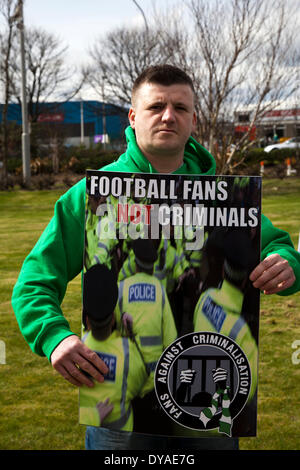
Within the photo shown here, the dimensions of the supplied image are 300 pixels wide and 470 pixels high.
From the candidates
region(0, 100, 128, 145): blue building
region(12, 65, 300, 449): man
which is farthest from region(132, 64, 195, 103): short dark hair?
region(0, 100, 128, 145): blue building

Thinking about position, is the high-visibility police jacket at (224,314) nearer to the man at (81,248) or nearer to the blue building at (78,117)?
the man at (81,248)

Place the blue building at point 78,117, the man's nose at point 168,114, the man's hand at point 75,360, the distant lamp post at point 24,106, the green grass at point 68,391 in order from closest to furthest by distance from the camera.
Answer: the man's hand at point 75,360
the man's nose at point 168,114
the green grass at point 68,391
the distant lamp post at point 24,106
the blue building at point 78,117

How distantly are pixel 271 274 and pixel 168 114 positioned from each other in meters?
0.55

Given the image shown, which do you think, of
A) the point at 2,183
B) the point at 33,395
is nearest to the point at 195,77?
the point at 2,183

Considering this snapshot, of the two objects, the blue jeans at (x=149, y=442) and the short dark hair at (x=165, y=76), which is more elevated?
the short dark hair at (x=165, y=76)

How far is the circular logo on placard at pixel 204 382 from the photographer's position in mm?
1631

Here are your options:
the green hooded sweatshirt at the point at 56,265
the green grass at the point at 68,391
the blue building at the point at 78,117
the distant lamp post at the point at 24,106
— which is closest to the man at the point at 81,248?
the green hooded sweatshirt at the point at 56,265

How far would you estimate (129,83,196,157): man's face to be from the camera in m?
1.73

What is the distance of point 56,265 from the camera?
67.2 inches

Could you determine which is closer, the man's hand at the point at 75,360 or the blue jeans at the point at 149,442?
the man's hand at the point at 75,360

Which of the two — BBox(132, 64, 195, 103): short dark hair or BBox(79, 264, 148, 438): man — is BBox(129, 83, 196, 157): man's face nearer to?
BBox(132, 64, 195, 103): short dark hair

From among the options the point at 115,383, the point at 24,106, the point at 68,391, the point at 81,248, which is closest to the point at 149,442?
the point at 115,383

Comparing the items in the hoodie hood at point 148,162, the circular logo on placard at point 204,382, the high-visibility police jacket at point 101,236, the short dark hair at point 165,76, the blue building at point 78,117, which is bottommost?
the circular logo on placard at point 204,382
